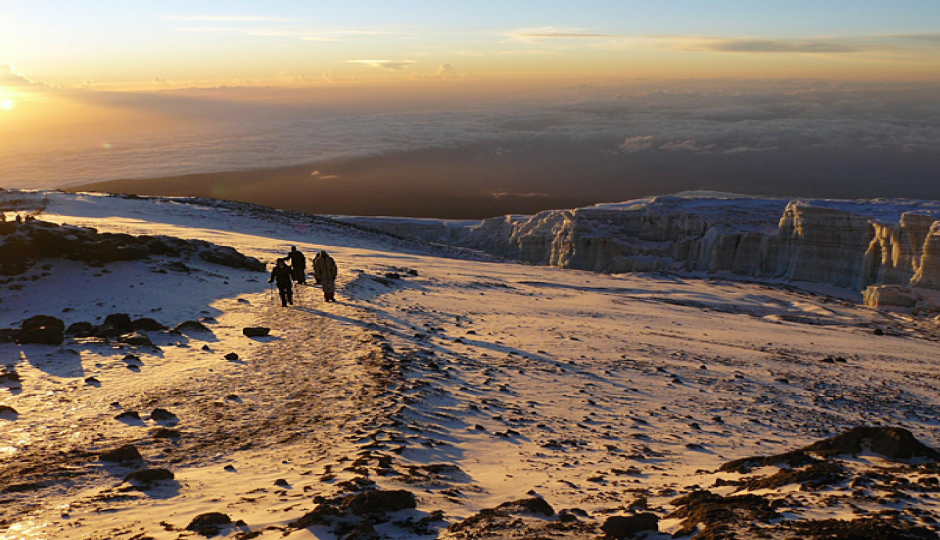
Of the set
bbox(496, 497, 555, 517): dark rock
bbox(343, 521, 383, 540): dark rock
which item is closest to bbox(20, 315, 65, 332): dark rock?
bbox(343, 521, 383, 540): dark rock

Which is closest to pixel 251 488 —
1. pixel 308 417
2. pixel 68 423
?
pixel 308 417

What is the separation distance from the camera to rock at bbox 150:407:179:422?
29.8 ft

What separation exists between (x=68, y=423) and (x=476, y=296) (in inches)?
657

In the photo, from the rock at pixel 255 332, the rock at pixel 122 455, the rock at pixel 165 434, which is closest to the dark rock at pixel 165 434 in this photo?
the rock at pixel 165 434

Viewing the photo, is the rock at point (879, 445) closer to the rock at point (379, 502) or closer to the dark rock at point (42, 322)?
the rock at point (379, 502)

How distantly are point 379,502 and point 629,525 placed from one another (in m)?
2.24

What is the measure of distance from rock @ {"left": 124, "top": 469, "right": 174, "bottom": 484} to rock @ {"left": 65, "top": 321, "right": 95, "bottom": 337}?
7629 millimetres

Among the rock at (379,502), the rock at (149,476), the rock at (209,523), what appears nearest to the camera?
the rock at (209,523)

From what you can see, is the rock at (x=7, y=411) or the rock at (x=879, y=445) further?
the rock at (x=7, y=411)

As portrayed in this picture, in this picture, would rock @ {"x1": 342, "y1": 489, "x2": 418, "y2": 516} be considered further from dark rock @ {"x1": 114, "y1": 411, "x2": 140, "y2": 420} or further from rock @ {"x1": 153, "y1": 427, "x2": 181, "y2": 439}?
dark rock @ {"x1": 114, "y1": 411, "x2": 140, "y2": 420}

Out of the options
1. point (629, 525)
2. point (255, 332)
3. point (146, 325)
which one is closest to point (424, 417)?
point (629, 525)

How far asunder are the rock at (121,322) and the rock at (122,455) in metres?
7.03

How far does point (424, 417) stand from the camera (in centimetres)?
962

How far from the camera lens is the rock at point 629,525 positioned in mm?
5715
